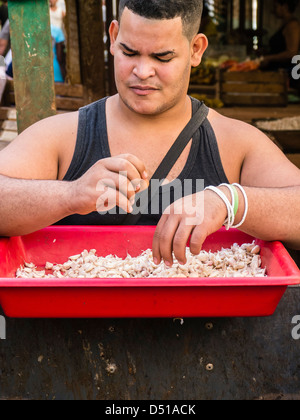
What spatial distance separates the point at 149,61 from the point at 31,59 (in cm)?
72

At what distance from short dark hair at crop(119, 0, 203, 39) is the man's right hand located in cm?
59

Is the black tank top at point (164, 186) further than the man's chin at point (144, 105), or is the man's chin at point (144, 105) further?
the black tank top at point (164, 186)

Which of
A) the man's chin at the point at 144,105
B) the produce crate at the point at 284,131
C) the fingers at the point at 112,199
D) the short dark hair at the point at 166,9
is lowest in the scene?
the produce crate at the point at 284,131

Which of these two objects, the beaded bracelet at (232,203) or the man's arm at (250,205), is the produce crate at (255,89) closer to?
the man's arm at (250,205)

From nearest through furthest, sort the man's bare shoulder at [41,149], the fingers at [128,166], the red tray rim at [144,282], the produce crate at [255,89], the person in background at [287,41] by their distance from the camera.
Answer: the red tray rim at [144,282] < the fingers at [128,166] < the man's bare shoulder at [41,149] < the produce crate at [255,89] < the person in background at [287,41]

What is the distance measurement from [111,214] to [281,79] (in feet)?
17.1

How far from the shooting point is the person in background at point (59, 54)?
229 inches

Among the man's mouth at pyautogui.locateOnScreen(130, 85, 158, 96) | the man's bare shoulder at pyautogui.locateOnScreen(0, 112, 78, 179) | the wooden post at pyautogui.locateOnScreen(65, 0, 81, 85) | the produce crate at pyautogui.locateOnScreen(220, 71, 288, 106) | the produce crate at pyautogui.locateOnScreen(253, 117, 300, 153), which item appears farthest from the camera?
the produce crate at pyautogui.locateOnScreen(220, 71, 288, 106)

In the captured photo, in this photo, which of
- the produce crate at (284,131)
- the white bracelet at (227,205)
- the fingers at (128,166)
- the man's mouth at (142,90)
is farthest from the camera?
the produce crate at (284,131)

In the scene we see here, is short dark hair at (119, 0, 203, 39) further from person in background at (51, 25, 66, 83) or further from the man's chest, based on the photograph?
person in background at (51, 25, 66, 83)

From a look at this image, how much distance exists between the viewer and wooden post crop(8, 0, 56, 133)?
84.6 inches

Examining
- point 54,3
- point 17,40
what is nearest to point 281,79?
point 54,3

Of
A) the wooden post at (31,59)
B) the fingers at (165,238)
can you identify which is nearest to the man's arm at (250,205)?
the fingers at (165,238)

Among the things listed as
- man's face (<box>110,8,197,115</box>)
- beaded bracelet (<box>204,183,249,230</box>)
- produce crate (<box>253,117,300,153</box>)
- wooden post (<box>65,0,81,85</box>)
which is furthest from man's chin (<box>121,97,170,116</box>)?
wooden post (<box>65,0,81,85</box>)
